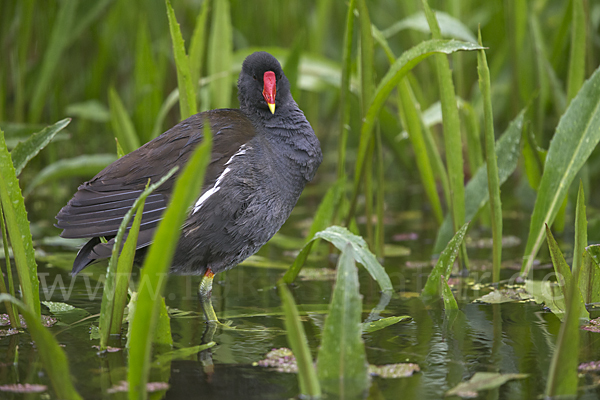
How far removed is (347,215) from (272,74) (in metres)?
0.88

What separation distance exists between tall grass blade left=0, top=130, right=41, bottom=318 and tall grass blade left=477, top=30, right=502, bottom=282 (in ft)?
5.56

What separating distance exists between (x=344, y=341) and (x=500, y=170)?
5.44ft

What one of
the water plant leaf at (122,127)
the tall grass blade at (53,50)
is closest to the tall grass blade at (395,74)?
the water plant leaf at (122,127)

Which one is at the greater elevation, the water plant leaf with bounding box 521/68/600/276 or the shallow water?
the water plant leaf with bounding box 521/68/600/276

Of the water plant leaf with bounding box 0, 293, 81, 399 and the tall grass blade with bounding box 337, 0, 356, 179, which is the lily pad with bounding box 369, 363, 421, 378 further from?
the tall grass blade with bounding box 337, 0, 356, 179

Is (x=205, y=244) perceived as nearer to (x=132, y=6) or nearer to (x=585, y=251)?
(x=585, y=251)

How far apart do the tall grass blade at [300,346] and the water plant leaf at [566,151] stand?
5.02ft

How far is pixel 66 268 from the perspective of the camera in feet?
10.7

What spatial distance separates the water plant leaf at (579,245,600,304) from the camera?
2377 millimetres

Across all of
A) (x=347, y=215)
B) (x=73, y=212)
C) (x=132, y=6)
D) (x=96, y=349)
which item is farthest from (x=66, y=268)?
(x=132, y=6)

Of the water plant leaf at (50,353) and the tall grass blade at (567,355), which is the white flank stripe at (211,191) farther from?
the tall grass blade at (567,355)

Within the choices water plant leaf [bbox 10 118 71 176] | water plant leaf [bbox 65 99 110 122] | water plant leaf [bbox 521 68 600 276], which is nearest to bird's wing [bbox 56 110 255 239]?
water plant leaf [bbox 10 118 71 176]

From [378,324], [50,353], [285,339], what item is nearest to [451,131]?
[378,324]

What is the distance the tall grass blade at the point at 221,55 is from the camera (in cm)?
366
